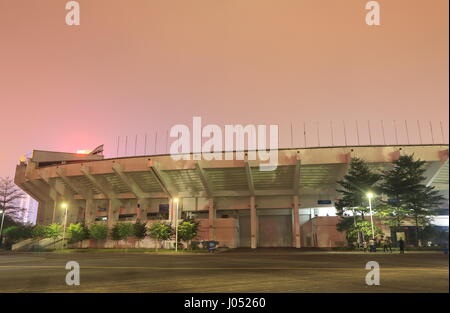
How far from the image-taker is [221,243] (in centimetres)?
4338

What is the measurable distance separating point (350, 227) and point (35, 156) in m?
54.9

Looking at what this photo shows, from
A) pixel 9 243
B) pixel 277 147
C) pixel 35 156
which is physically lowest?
pixel 9 243

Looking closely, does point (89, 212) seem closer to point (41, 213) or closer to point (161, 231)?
point (161, 231)

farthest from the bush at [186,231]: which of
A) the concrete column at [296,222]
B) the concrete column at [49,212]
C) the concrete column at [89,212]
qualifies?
the concrete column at [49,212]

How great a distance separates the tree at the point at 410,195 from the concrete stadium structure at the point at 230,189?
11.8 feet

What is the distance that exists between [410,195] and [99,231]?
4044 cm

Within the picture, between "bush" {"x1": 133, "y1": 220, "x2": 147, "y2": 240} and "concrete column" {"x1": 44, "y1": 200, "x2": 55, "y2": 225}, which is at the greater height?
"concrete column" {"x1": 44, "y1": 200, "x2": 55, "y2": 225}

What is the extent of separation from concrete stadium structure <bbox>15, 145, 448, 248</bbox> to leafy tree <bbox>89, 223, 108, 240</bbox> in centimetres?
215

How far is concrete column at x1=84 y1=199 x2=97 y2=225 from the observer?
48.6 meters

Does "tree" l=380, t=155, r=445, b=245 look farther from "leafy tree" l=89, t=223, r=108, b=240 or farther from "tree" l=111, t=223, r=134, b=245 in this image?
"leafy tree" l=89, t=223, r=108, b=240

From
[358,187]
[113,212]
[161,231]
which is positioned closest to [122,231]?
[113,212]

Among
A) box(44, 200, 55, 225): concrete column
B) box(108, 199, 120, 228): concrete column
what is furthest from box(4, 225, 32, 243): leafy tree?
box(108, 199, 120, 228): concrete column
